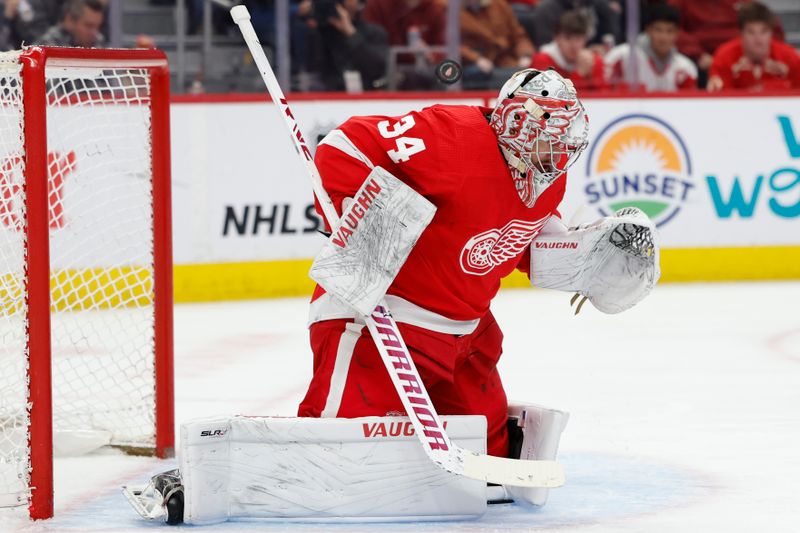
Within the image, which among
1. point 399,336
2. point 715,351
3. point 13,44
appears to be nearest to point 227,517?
point 399,336

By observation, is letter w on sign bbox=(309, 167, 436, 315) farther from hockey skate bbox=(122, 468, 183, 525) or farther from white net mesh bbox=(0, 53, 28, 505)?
white net mesh bbox=(0, 53, 28, 505)

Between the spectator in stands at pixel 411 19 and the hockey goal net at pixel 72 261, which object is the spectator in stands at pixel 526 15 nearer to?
the spectator in stands at pixel 411 19

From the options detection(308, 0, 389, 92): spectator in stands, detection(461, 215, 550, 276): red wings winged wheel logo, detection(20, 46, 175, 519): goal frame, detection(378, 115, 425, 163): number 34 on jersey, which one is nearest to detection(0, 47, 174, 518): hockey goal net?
detection(20, 46, 175, 519): goal frame

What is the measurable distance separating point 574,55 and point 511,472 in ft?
13.3

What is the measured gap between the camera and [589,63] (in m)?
6.49

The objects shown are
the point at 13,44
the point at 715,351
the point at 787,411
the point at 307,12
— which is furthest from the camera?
the point at 307,12

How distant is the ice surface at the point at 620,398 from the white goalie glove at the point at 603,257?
427 mm

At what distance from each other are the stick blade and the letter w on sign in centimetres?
34

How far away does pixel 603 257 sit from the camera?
3.11m

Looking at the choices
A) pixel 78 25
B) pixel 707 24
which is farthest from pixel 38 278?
pixel 707 24

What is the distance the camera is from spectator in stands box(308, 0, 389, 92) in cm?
615

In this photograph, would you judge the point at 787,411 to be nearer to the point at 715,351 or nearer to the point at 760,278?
the point at 715,351

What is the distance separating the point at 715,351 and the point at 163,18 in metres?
2.61

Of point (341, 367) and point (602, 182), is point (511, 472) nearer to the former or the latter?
point (341, 367)
